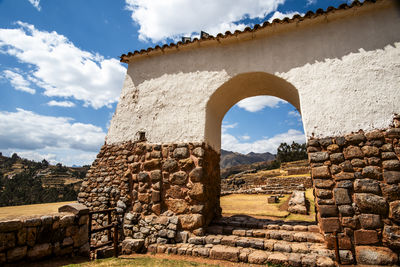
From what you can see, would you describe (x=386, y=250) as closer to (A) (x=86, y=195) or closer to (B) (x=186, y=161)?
(B) (x=186, y=161)

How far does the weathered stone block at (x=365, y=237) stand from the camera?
3.77m

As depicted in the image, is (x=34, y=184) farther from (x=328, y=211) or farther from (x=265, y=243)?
(x=328, y=211)

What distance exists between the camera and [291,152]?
40438mm

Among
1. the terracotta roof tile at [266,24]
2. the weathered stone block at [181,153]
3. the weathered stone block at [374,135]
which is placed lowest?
the weathered stone block at [181,153]

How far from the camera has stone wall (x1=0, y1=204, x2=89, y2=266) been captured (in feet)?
10.6

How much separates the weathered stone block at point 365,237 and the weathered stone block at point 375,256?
0.09 m

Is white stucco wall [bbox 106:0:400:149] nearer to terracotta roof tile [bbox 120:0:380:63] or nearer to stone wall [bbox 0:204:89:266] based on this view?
terracotta roof tile [bbox 120:0:380:63]

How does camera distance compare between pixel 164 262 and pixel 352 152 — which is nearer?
pixel 164 262

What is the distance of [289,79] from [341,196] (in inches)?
112

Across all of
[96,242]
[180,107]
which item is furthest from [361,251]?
[96,242]

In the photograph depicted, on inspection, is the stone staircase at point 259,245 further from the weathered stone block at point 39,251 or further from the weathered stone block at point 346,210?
the weathered stone block at point 39,251

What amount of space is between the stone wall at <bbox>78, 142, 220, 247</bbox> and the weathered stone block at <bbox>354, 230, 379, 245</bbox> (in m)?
3.07

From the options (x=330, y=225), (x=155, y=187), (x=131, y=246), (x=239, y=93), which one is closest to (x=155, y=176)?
(x=155, y=187)

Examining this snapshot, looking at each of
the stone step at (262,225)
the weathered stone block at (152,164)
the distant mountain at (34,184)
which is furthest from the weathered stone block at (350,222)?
the distant mountain at (34,184)
